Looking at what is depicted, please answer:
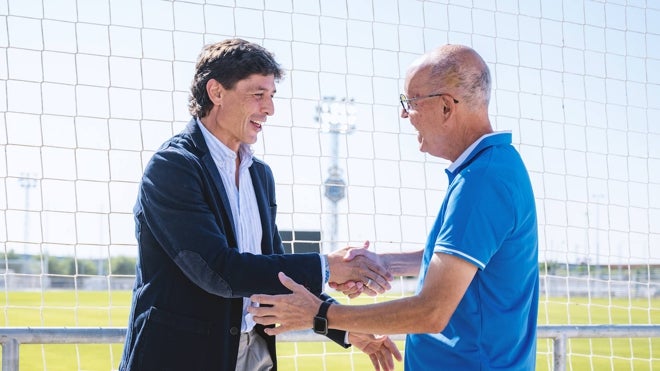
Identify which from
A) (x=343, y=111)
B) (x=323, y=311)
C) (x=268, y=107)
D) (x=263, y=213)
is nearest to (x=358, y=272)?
(x=263, y=213)

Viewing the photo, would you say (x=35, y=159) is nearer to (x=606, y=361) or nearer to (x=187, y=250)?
(x=187, y=250)

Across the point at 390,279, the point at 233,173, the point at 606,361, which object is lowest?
the point at 606,361

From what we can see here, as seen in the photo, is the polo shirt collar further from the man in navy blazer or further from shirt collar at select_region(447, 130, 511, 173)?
the man in navy blazer

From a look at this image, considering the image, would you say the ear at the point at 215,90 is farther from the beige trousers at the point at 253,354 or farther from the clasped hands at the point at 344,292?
the beige trousers at the point at 253,354

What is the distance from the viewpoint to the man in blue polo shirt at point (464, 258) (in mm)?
2470

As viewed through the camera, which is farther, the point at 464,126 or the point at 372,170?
the point at 372,170

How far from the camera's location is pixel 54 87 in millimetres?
4785

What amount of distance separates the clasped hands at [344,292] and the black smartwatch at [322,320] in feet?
0.06

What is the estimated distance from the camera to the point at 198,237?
2.81m

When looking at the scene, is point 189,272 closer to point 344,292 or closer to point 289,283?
point 289,283

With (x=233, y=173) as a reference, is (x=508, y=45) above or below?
above

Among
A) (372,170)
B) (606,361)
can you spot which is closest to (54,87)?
(372,170)

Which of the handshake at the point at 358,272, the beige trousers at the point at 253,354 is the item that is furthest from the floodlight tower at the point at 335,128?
the beige trousers at the point at 253,354

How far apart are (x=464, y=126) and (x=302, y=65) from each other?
8.99ft
